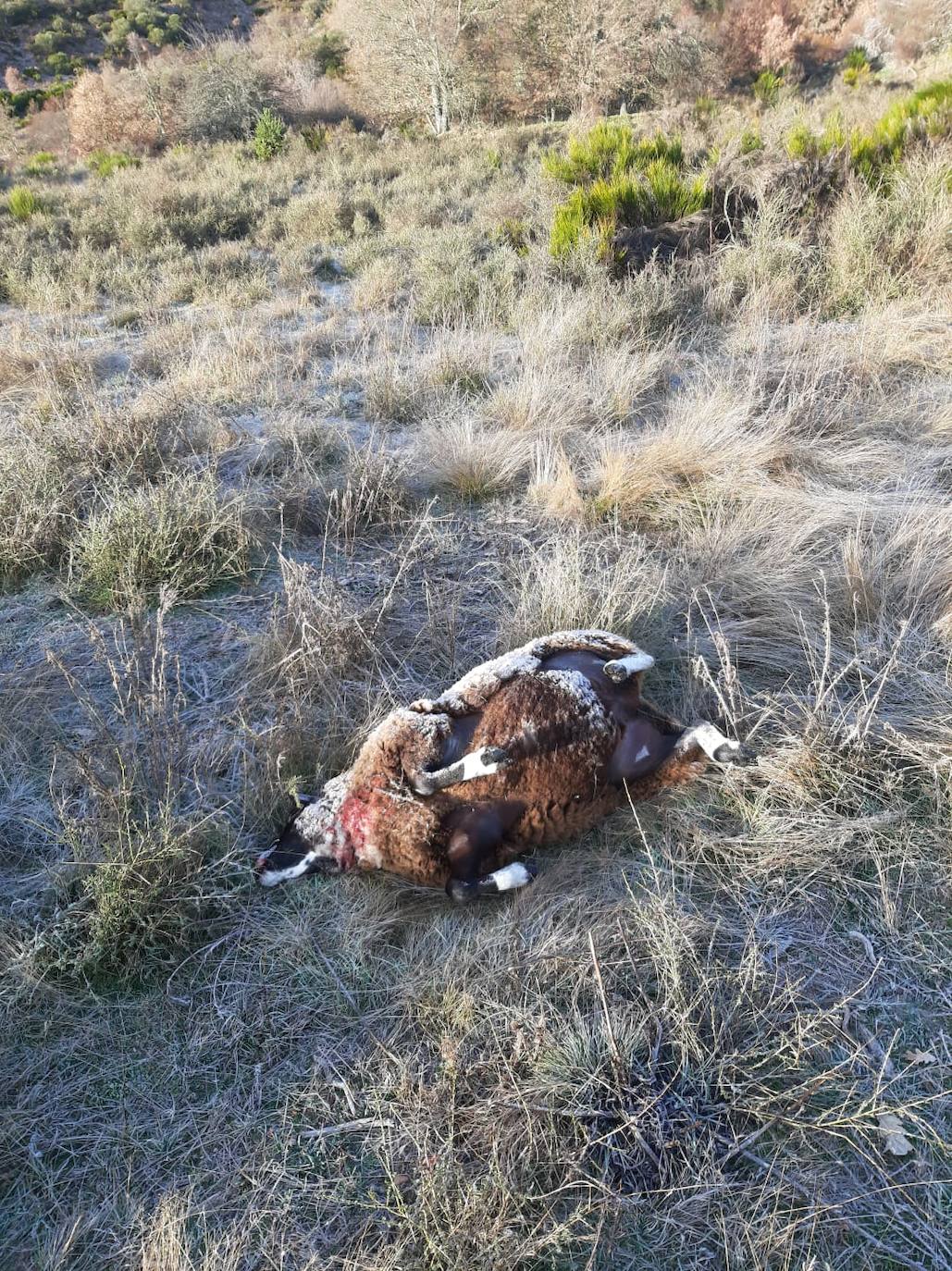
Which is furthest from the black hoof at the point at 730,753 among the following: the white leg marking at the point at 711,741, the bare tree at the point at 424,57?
the bare tree at the point at 424,57

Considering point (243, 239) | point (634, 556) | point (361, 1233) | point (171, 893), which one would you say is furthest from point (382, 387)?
point (243, 239)

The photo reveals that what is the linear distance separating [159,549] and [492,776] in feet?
6.43

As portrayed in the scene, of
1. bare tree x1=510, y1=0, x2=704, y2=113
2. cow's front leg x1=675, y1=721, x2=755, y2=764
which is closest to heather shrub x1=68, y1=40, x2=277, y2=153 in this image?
bare tree x1=510, y1=0, x2=704, y2=113

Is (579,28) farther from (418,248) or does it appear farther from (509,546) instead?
(509,546)

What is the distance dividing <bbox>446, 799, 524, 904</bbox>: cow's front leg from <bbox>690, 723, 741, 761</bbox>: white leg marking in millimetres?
529

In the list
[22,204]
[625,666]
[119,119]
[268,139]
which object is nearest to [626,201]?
[625,666]

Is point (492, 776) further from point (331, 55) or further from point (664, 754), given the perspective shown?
point (331, 55)

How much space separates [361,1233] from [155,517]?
270 cm

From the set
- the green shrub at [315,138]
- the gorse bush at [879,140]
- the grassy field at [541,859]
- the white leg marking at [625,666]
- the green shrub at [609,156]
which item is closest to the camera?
the grassy field at [541,859]

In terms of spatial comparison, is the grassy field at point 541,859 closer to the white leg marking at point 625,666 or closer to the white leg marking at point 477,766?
the white leg marking at point 625,666

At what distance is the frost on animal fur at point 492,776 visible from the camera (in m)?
1.73

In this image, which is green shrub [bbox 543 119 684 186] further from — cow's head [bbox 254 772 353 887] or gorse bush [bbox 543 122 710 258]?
cow's head [bbox 254 772 353 887]

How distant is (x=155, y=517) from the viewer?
3.15 metres

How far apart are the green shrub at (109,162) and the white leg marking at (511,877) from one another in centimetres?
1493
